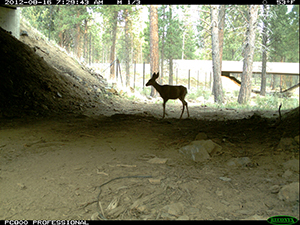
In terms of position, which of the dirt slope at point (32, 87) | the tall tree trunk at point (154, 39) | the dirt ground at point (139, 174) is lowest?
the dirt ground at point (139, 174)

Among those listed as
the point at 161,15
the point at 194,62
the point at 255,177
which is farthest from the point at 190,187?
the point at 194,62

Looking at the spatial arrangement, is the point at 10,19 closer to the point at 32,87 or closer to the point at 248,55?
the point at 32,87

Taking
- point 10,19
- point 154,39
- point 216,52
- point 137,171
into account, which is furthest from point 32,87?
point 216,52

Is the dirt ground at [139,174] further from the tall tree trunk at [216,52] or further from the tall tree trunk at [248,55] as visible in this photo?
the tall tree trunk at [216,52]

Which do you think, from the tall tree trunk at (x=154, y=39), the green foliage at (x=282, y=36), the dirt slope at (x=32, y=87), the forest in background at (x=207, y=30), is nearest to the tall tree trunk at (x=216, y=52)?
the forest in background at (x=207, y=30)

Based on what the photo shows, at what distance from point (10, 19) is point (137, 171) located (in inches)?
475

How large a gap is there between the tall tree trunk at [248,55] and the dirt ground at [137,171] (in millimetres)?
8131

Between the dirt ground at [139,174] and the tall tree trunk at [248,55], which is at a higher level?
the tall tree trunk at [248,55]

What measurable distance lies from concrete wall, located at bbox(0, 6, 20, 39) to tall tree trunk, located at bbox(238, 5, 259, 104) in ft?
43.0

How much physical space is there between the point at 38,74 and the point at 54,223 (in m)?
8.60

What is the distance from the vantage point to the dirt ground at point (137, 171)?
10.4 feet

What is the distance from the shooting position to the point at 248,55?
13.7m

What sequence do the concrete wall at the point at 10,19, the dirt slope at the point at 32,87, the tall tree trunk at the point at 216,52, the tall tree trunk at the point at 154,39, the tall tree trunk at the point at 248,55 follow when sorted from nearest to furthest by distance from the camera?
1. the dirt slope at the point at 32,87
2. the concrete wall at the point at 10,19
3. the tall tree trunk at the point at 248,55
4. the tall tree trunk at the point at 216,52
5. the tall tree trunk at the point at 154,39

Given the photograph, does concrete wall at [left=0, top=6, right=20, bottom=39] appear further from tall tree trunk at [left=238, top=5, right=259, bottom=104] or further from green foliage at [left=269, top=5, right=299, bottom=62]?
green foliage at [left=269, top=5, right=299, bottom=62]
